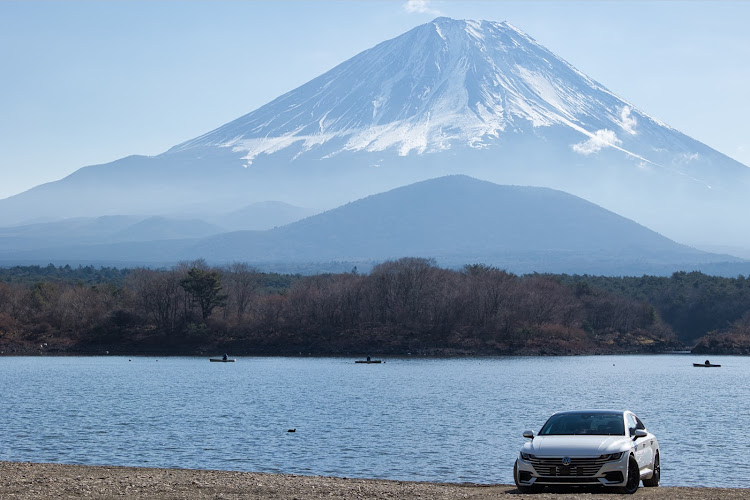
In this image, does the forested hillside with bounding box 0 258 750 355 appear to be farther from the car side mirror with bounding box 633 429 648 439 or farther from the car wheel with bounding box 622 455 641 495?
the car wheel with bounding box 622 455 641 495

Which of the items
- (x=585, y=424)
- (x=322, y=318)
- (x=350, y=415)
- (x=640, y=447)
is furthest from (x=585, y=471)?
(x=322, y=318)

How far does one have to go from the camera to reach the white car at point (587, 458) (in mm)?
20422

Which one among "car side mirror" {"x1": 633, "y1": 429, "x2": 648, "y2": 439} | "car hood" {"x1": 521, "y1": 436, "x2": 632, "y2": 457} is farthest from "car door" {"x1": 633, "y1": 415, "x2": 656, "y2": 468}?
"car hood" {"x1": 521, "y1": 436, "x2": 632, "y2": 457}

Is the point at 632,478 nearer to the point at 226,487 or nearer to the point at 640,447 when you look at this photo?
the point at 640,447

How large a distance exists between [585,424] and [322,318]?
89141 mm

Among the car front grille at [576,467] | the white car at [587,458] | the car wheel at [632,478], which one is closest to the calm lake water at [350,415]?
the white car at [587,458]

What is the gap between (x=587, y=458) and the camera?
20391mm

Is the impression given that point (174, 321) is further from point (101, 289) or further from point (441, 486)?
point (441, 486)

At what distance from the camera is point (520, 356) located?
10581 centimetres

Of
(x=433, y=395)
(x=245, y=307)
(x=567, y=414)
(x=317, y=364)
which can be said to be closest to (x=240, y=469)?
(x=567, y=414)

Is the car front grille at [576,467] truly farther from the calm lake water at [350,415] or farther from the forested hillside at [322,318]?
the forested hillside at [322,318]

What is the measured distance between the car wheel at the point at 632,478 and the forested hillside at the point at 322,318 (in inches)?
3314

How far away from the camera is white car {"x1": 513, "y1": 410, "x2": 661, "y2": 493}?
20422 millimetres

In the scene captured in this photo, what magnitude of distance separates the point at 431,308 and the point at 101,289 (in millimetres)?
36963
